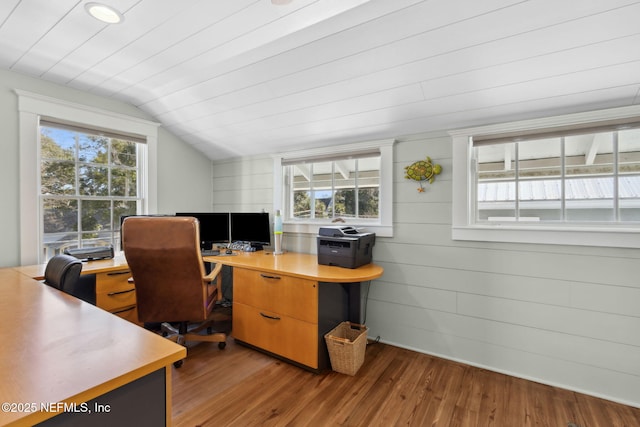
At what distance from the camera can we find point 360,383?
2078mm

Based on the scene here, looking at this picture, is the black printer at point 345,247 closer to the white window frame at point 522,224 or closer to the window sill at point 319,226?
the window sill at point 319,226

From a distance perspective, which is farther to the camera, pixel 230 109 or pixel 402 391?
pixel 230 109

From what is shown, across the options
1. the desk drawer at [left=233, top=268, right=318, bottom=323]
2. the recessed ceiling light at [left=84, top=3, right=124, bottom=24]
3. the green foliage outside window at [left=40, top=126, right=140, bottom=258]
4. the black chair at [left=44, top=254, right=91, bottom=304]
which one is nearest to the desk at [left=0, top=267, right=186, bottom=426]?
the black chair at [left=44, top=254, right=91, bottom=304]

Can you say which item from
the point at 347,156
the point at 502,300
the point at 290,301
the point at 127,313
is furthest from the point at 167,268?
the point at 502,300

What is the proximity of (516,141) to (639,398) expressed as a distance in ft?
5.75

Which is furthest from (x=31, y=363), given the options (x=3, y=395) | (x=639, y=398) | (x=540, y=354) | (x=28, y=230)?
(x=639, y=398)

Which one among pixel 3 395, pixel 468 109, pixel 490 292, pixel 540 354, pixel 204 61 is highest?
pixel 204 61

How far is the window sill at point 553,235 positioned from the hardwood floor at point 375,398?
0.97 meters

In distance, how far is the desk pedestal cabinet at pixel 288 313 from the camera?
7.09 ft

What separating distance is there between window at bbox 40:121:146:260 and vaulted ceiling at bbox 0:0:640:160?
465mm

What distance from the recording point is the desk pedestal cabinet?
2.16 metres

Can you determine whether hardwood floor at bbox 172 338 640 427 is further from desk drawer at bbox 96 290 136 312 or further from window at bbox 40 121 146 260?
window at bbox 40 121 146 260

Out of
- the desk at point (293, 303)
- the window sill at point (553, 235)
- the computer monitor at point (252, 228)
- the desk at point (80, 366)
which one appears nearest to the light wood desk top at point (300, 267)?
the desk at point (293, 303)

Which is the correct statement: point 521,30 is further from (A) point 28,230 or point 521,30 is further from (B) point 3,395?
(A) point 28,230
